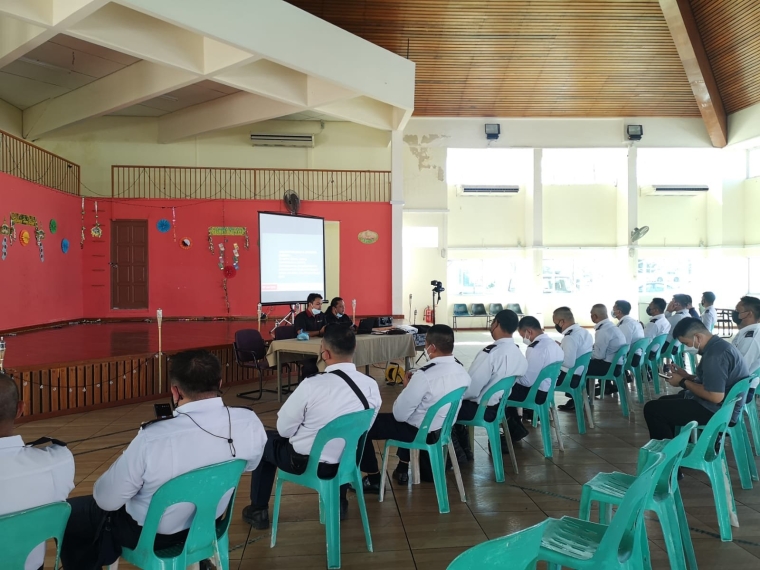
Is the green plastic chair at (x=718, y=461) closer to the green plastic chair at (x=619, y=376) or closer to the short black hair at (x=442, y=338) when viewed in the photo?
the short black hair at (x=442, y=338)

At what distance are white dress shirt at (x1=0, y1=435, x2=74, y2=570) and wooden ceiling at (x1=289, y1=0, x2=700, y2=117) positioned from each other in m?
9.74

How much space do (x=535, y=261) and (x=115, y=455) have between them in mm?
12296

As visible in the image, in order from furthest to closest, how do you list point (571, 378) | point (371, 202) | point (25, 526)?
point (371, 202) < point (571, 378) < point (25, 526)

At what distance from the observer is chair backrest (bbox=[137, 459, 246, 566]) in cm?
182

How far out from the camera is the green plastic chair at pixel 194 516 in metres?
1.82

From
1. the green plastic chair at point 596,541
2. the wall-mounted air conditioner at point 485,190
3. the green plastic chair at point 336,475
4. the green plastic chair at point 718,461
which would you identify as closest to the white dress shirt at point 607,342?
the green plastic chair at point 718,461

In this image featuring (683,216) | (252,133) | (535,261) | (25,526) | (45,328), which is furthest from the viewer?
(683,216)

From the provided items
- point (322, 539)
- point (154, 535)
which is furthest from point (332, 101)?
point (154, 535)

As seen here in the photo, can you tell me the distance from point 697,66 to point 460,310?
25.8 ft

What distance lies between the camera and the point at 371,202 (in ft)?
39.6

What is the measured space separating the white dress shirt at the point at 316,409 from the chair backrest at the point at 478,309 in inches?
517

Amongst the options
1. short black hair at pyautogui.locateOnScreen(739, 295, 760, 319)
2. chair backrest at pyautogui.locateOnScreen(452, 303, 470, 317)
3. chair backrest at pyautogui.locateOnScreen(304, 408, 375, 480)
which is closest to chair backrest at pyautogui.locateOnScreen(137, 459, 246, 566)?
chair backrest at pyautogui.locateOnScreen(304, 408, 375, 480)

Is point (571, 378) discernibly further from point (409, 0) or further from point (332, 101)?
point (409, 0)

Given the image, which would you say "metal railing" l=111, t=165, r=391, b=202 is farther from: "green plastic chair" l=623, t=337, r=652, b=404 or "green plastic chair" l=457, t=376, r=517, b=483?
"green plastic chair" l=457, t=376, r=517, b=483
